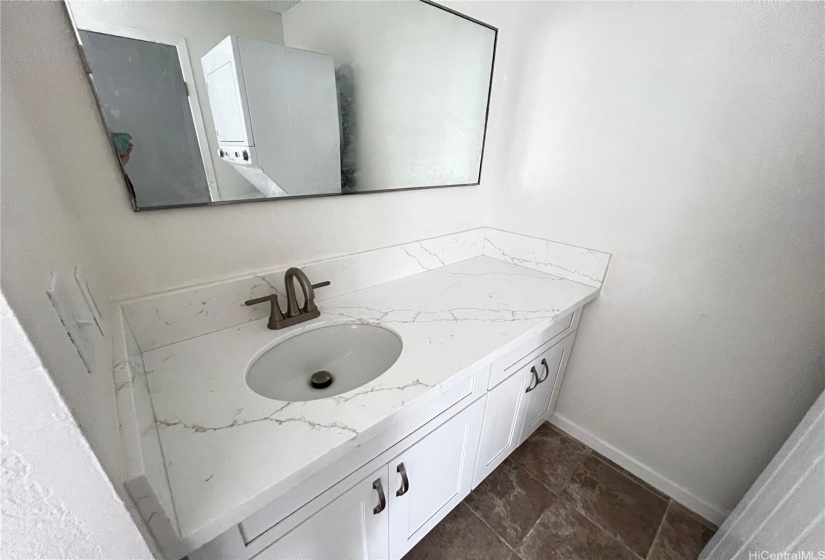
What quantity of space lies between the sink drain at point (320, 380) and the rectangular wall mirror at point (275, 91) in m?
0.53

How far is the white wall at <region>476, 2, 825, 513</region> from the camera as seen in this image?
2.87 ft

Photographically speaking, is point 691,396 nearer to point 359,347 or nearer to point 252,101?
point 359,347

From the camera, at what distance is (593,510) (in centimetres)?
Result: 125

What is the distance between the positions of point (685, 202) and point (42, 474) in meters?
1.49

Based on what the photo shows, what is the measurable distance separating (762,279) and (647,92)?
2.26 feet

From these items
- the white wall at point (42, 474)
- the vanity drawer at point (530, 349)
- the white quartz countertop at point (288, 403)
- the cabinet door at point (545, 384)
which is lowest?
the cabinet door at point (545, 384)

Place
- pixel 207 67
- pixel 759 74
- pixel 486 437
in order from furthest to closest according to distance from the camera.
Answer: pixel 486 437 < pixel 759 74 < pixel 207 67

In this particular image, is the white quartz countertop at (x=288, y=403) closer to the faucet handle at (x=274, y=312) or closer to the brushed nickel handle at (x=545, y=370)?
the faucet handle at (x=274, y=312)

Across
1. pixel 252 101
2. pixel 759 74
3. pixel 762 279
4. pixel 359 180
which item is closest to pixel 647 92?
pixel 759 74

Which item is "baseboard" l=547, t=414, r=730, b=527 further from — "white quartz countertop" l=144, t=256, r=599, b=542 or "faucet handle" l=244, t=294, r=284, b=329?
"faucet handle" l=244, t=294, r=284, b=329

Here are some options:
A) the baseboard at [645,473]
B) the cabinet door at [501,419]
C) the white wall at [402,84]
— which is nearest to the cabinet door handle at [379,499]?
the cabinet door at [501,419]

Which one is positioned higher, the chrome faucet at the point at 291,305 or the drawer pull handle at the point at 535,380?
the chrome faucet at the point at 291,305

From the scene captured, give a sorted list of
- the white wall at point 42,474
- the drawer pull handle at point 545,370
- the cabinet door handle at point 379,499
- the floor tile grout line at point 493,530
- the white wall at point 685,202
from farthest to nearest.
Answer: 1. the drawer pull handle at point 545,370
2. the floor tile grout line at point 493,530
3. the white wall at point 685,202
4. the cabinet door handle at point 379,499
5. the white wall at point 42,474

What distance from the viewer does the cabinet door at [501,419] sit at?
1.06m
